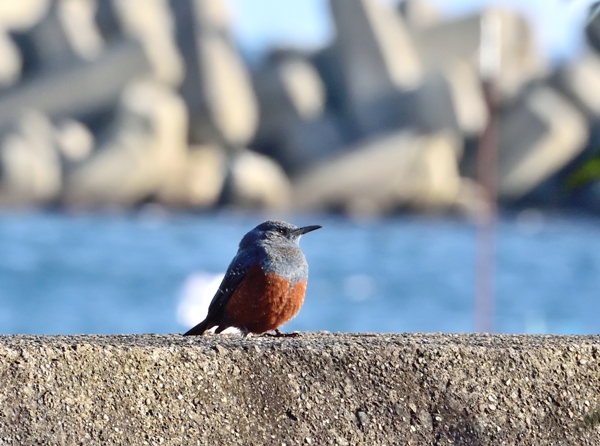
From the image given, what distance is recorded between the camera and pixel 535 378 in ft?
8.27

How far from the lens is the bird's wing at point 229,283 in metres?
3.53

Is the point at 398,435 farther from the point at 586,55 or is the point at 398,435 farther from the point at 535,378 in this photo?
the point at 586,55

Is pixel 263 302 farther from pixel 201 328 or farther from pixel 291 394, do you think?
pixel 291 394

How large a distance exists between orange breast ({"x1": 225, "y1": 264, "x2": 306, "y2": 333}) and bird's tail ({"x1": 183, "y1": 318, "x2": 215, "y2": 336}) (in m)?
0.08

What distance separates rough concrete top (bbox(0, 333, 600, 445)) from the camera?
7.77ft

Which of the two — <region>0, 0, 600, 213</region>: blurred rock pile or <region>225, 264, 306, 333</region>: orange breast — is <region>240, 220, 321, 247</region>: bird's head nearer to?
<region>225, 264, 306, 333</region>: orange breast

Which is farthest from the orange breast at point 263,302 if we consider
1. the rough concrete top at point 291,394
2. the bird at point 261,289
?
the rough concrete top at point 291,394

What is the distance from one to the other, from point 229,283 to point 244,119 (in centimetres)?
2675

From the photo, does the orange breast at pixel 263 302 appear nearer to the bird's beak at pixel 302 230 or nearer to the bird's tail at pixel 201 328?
the bird's tail at pixel 201 328

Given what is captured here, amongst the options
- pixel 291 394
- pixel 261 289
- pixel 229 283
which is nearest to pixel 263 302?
pixel 261 289

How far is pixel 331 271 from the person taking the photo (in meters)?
24.3

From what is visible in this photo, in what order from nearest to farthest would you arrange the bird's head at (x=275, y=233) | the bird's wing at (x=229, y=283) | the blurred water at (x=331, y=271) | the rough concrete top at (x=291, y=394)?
the rough concrete top at (x=291, y=394) → the bird's wing at (x=229, y=283) → the bird's head at (x=275, y=233) → the blurred water at (x=331, y=271)

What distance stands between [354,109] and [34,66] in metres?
9.56

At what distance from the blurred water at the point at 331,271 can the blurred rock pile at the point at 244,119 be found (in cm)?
91
